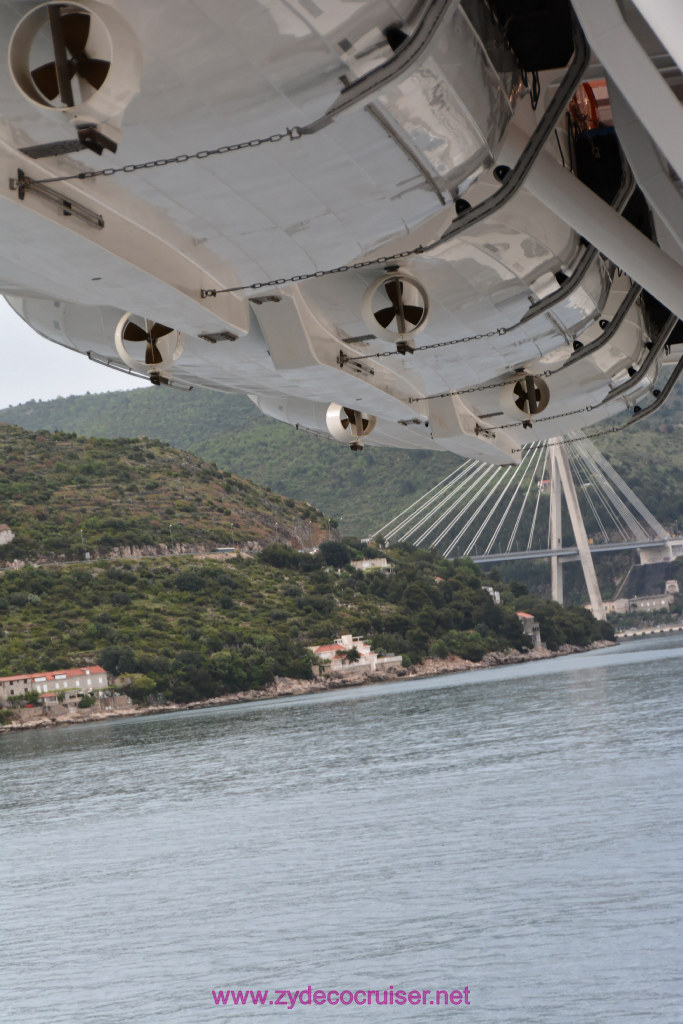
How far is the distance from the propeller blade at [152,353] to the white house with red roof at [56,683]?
6946 centimetres

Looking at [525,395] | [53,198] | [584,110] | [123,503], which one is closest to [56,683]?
[123,503]

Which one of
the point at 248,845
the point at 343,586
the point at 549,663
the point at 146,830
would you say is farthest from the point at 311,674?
the point at 248,845

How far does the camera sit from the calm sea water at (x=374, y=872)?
67.0 feet

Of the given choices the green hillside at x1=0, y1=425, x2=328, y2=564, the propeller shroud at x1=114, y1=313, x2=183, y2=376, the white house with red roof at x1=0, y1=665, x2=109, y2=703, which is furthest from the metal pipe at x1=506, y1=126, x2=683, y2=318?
the green hillside at x1=0, y1=425, x2=328, y2=564

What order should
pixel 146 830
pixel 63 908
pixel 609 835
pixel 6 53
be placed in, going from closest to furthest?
pixel 6 53
pixel 609 835
pixel 63 908
pixel 146 830

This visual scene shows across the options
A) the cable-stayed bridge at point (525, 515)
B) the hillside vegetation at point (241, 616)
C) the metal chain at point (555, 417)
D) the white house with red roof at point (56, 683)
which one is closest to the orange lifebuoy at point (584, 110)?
the metal chain at point (555, 417)

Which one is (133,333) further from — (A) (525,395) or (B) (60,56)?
(B) (60,56)

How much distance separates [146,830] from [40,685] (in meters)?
33.3

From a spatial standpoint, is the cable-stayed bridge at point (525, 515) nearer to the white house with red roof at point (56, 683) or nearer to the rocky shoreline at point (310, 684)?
the rocky shoreline at point (310, 684)

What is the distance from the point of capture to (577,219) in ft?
10.3

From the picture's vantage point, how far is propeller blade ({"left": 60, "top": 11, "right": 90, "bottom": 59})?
1758 millimetres

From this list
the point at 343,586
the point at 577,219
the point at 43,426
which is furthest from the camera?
the point at 43,426

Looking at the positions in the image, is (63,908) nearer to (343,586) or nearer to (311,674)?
(311,674)

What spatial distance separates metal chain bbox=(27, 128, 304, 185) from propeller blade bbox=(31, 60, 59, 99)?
1.02ft
